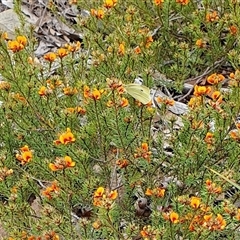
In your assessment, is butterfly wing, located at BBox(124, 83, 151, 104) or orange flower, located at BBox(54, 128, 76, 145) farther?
butterfly wing, located at BBox(124, 83, 151, 104)

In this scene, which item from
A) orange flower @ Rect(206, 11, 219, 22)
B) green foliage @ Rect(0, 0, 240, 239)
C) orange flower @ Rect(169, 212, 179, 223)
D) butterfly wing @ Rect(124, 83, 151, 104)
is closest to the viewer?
orange flower @ Rect(169, 212, 179, 223)

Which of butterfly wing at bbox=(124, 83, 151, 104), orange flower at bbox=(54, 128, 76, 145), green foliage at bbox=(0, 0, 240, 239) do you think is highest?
butterfly wing at bbox=(124, 83, 151, 104)

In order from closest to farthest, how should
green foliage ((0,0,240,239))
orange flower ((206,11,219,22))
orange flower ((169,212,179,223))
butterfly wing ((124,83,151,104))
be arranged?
orange flower ((169,212,179,223)) < green foliage ((0,0,240,239)) < butterfly wing ((124,83,151,104)) < orange flower ((206,11,219,22))

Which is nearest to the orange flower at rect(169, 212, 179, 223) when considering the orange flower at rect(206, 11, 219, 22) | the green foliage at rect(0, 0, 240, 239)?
the green foliage at rect(0, 0, 240, 239)

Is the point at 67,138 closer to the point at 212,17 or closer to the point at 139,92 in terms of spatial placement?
the point at 139,92

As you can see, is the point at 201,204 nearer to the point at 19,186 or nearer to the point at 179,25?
the point at 19,186

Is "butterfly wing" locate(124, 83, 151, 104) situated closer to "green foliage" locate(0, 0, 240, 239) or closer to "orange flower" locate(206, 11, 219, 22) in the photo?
"green foliage" locate(0, 0, 240, 239)

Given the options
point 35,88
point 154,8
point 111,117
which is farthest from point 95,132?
point 154,8

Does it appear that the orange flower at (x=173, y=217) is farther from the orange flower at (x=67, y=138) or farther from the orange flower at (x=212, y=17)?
the orange flower at (x=212, y=17)

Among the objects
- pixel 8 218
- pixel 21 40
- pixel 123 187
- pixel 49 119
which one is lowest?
pixel 123 187

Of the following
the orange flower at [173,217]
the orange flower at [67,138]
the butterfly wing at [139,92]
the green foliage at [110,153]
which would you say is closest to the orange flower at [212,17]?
the green foliage at [110,153]

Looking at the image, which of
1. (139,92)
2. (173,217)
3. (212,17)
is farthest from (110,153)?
(212,17)
